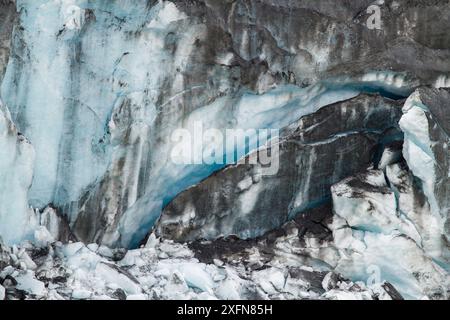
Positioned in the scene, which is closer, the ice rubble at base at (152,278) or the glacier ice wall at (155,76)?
the ice rubble at base at (152,278)

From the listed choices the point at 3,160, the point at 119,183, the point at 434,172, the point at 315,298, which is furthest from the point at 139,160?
the point at 434,172

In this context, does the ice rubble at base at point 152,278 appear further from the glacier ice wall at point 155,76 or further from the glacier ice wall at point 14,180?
the glacier ice wall at point 155,76

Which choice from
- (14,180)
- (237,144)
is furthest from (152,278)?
(237,144)

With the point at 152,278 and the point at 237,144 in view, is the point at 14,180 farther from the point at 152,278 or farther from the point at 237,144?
the point at 237,144

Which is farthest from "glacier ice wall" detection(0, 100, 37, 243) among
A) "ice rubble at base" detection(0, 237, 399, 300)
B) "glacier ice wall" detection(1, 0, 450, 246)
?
"glacier ice wall" detection(1, 0, 450, 246)

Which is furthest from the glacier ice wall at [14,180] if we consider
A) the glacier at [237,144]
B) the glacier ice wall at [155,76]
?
the glacier ice wall at [155,76]

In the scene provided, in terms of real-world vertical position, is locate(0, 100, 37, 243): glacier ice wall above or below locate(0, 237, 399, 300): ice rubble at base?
above

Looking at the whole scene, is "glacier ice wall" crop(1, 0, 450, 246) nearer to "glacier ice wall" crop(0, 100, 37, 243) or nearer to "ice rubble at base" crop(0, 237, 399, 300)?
"glacier ice wall" crop(0, 100, 37, 243)
